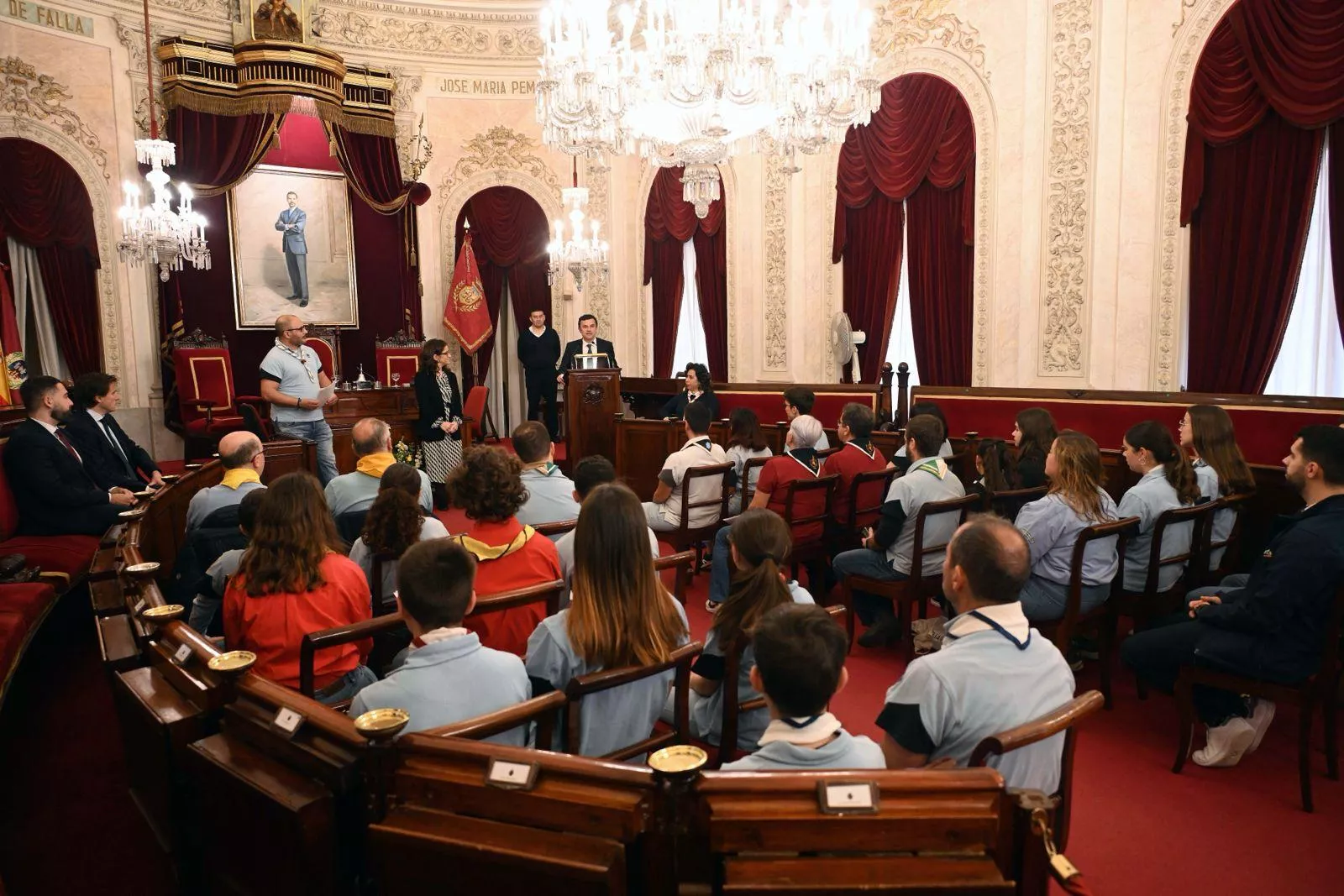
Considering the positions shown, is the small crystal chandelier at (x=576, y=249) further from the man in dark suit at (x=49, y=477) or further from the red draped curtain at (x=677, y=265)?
the man in dark suit at (x=49, y=477)

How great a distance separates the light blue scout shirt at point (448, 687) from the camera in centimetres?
183

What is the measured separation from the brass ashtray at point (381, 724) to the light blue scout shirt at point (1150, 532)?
312cm

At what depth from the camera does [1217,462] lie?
3.83m

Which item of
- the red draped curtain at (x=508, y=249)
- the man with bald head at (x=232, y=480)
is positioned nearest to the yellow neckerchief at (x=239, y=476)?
the man with bald head at (x=232, y=480)

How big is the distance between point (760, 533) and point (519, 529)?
2.93 ft

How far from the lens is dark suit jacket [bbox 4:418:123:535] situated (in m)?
4.42

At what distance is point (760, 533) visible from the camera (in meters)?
2.36

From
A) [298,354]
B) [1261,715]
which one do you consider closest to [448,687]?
[1261,715]

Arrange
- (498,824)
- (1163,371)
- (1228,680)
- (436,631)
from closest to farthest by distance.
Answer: (498,824) → (436,631) → (1228,680) → (1163,371)

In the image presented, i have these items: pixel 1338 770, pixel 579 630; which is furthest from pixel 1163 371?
pixel 579 630

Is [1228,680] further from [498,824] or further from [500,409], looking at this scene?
[500,409]

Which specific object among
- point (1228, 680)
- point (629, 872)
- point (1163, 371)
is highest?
point (1163, 371)

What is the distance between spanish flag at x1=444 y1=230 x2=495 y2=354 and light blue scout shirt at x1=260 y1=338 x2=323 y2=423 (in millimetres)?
4248

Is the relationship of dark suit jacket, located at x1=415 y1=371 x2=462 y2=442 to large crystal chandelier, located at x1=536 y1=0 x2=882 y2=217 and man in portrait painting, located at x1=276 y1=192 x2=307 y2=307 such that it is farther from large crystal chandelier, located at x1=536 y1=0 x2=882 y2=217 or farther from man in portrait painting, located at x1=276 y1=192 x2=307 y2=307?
man in portrait painting, located at x1=276 y1=192 x2=307 y2=307
